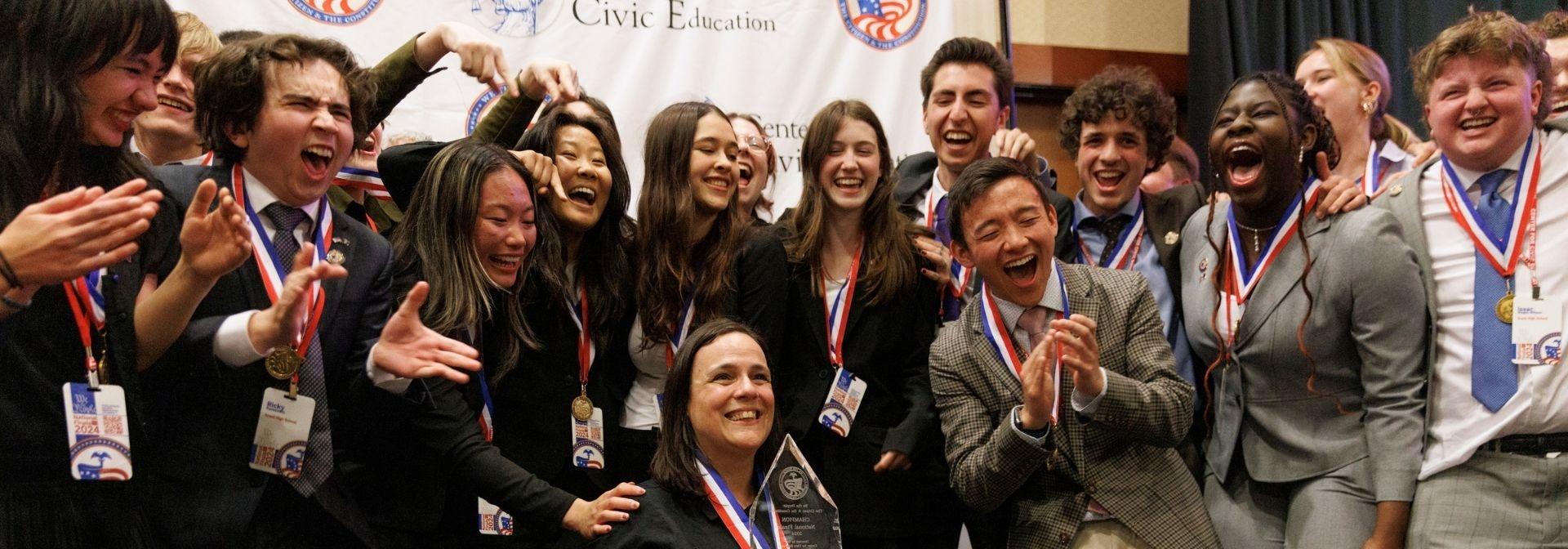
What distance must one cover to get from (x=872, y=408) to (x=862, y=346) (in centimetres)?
17

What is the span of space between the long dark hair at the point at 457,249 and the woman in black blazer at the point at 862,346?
0.75m

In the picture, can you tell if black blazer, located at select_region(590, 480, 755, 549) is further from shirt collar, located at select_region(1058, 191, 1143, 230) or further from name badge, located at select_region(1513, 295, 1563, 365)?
name badge, located at select_region(1513, 295, 1563, 365)

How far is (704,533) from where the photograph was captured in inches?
106

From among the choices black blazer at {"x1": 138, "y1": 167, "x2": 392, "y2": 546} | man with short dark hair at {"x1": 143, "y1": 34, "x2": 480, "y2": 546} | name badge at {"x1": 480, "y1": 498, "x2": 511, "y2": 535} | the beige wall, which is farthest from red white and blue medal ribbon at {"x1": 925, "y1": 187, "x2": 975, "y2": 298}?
the beige wall

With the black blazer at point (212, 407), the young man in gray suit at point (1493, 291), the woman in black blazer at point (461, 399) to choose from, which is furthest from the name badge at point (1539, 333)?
the black blazer at point (212, 407)

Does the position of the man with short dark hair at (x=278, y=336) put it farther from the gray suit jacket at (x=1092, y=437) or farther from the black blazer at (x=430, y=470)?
the gray suit jacket at (x=1092, y=437)

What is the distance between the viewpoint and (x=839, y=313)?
130 inches

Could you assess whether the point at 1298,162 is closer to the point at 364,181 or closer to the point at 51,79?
the point at 364,181

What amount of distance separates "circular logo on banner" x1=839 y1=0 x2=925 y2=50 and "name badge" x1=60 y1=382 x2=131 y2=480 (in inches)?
119

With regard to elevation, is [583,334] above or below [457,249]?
below

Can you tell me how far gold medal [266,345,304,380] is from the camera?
2.35 metres

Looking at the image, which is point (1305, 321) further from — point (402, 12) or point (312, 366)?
point (402, 12)

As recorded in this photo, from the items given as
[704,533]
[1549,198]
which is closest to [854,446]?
[704,533]

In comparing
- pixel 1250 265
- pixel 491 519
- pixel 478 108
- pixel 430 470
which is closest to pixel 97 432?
pixel 430 470
